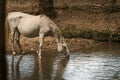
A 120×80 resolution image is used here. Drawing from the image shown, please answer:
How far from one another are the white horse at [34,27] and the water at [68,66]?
1.67ft

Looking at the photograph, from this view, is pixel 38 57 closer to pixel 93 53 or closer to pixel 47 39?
pixel 93 53

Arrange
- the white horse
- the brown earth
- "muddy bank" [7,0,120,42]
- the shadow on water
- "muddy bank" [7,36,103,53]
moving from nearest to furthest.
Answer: the shadow on water → the white horse → "muddy bank" [7,36,103,53] → the brown earth → "muddy bank" [7,0,120,42]

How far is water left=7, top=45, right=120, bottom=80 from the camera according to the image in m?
10.5

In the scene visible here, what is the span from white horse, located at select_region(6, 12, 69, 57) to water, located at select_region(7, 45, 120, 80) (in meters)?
0.51

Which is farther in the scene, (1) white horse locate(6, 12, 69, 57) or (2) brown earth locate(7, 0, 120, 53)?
(2) brown earth locate(7, 0, 120, 53)

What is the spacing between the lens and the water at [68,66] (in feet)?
Result: 34.6

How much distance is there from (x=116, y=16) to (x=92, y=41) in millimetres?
7536

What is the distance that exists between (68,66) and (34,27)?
248 cm

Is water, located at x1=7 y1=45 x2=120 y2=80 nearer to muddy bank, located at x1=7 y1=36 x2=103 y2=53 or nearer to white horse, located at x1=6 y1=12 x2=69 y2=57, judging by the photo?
white horse, located at x1=6 y1=12 x2=69 y2=57

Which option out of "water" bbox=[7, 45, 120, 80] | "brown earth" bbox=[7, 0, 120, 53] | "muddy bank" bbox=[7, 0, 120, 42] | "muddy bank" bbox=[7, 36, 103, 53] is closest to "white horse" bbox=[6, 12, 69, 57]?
"water" bbox=[7, 45, 120, 80]

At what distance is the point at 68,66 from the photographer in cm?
1225

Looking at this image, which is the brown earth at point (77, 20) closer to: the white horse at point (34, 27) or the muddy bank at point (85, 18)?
the muddy bank at point (85, 18)

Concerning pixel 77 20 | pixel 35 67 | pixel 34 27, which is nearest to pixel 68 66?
pixel 35 67

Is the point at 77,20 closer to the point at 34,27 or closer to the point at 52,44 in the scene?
the point at 52,44
